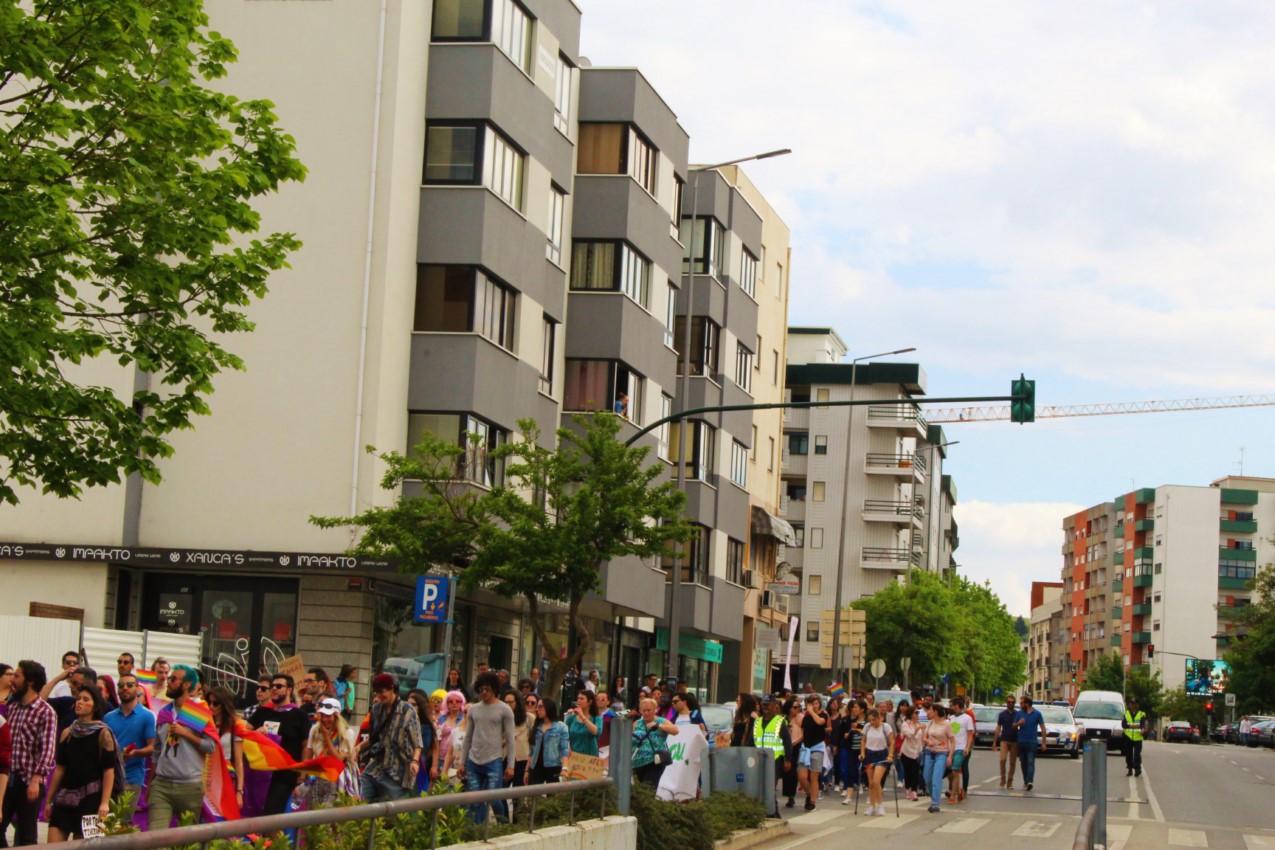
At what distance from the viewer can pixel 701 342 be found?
53781 mm

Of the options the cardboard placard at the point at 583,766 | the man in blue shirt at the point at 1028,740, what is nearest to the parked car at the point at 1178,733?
the man in blue shirt at the point at 1028,740

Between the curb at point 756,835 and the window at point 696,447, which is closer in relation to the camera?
the curb at point 756,835

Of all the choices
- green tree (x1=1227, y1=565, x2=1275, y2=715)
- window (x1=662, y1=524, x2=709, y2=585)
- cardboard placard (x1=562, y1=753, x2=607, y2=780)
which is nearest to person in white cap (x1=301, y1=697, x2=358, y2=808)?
cardboard placard (x1=562, y1=753, x2=607, y2=780)

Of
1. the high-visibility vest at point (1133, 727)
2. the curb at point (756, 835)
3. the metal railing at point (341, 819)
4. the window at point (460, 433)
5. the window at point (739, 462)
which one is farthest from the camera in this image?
the window at point (739, 462)

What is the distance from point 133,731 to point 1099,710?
43992mm

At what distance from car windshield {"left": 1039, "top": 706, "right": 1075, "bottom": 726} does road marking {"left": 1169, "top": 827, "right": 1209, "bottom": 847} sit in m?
26.5

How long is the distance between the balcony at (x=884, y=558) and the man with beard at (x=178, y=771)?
92921mm

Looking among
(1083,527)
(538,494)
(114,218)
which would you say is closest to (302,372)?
(538,494)

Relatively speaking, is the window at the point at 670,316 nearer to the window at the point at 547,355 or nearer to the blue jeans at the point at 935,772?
the window at the point at 547,355

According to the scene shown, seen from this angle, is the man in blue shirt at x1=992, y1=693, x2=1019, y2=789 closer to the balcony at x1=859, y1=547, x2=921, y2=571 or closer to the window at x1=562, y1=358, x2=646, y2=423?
the window at x1=562, y1=358, x2=646, y2=423

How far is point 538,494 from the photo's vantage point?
3712cm

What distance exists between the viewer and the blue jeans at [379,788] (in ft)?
48.6

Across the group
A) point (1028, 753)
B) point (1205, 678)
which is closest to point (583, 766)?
point (1028, 753)

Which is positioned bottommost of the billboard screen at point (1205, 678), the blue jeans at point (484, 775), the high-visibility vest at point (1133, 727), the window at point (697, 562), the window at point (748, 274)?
the billboard screen at point (1205, 678)
